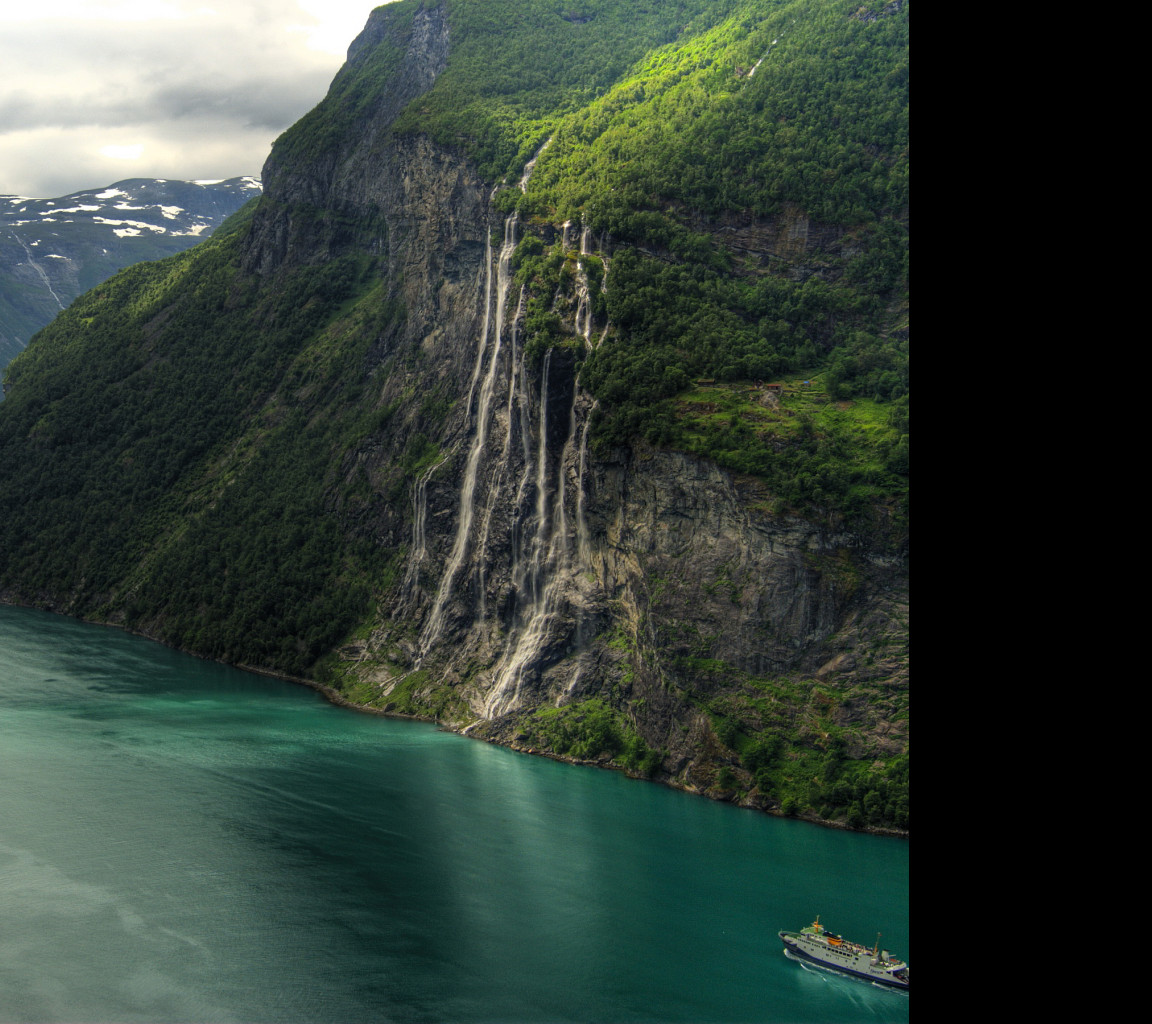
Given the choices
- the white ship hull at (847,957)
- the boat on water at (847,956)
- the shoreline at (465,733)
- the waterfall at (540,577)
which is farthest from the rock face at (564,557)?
the white ship hull at (847,957)

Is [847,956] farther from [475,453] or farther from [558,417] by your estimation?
[475,453]

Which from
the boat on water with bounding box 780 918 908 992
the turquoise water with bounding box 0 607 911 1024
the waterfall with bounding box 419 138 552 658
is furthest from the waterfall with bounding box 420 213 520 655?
the boat on water with bounding box 780 918 908 992

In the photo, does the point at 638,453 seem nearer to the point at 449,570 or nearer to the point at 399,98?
the point at 449,570

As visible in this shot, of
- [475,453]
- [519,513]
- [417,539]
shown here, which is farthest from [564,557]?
[417,539]

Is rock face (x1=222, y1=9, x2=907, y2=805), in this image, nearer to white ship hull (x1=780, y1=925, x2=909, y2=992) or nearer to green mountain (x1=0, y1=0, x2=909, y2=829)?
green mountain (x1=0, y1=0, x2=909, y2=829)
